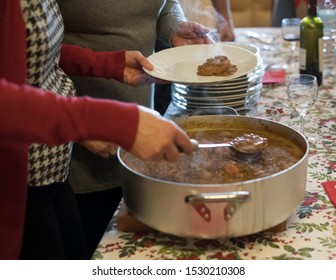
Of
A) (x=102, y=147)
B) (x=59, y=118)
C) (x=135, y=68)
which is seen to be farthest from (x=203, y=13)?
(x=59, y=118)

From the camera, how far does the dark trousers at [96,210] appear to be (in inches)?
67.5

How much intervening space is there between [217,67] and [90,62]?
0.36 m

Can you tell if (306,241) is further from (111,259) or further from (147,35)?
(147,35)

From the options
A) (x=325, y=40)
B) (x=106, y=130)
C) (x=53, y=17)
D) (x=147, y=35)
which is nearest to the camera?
(x=106, y=130)

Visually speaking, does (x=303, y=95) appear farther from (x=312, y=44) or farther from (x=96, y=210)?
(x=96, y=210)

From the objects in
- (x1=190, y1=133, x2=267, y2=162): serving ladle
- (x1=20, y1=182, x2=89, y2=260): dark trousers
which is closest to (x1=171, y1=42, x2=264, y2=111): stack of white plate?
(x1=190, y1=133, x2=267, y2=162): serving ladle

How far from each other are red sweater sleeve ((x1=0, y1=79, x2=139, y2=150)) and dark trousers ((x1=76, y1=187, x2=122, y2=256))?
837 millimetres

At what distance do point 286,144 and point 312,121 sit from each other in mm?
549

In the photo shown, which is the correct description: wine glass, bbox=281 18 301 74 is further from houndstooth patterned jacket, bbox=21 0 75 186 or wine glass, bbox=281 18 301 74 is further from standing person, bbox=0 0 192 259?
houndstooth patterned jacket, bbox=21 0 75 186

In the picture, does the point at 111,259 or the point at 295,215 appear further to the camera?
the point at 295,215

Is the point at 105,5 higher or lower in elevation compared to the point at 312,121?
higher

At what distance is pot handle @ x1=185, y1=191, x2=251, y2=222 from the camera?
92 centimetres
